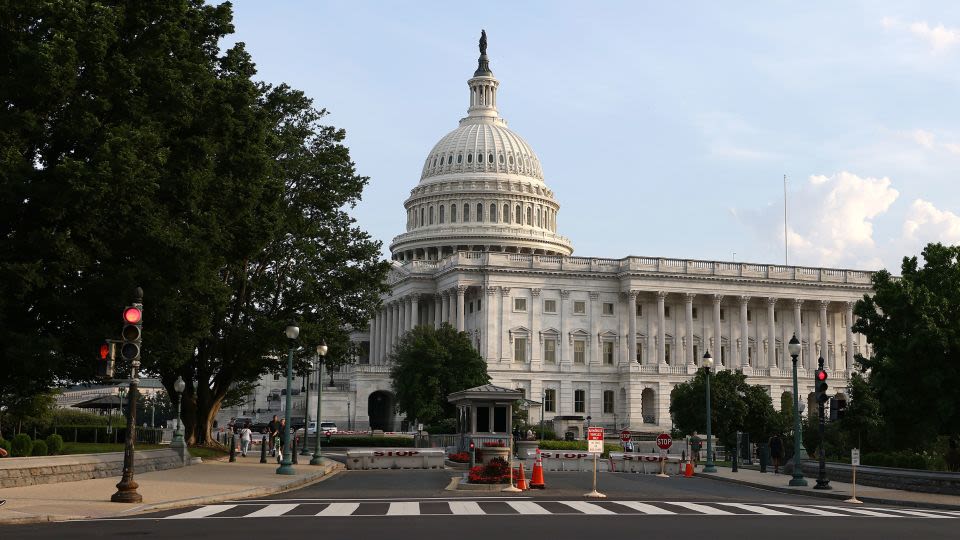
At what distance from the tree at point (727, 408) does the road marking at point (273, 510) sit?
53722 millimetres

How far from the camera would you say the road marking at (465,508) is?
2561cm

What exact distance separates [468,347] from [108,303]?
6537cm

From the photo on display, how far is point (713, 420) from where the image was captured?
79.7m

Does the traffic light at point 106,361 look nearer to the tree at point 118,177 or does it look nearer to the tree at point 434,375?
the tree at point 118,177

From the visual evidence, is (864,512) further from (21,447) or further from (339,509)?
(21,447)

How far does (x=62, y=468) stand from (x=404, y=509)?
1132cm

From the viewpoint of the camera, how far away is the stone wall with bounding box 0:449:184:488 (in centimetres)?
2998

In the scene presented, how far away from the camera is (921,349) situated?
4362 centimetres

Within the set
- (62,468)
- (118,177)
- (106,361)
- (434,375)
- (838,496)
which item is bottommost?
(838,496)

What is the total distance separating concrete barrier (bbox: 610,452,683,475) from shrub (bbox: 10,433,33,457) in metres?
27.9

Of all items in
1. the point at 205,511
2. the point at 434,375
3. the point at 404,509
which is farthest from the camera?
the point at 434,375

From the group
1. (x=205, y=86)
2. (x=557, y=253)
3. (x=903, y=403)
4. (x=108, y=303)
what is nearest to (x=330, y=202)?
(x=205, y=86)

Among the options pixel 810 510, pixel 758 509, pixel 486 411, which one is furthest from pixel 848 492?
pixel 486 411

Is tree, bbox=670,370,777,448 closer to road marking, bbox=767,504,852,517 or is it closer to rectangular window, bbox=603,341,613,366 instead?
rectangular window, bbox=603,341,613,366
